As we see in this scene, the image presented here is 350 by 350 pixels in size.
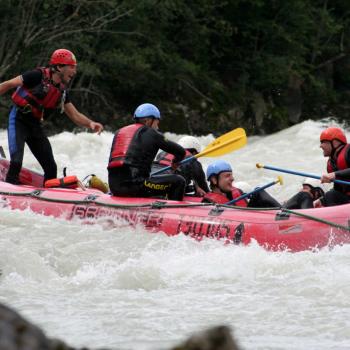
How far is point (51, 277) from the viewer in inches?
250

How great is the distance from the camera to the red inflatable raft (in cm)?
711

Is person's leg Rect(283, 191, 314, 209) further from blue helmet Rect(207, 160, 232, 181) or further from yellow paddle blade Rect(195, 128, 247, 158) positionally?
yellow paddle blade Rect(195, 128, 247, 158)

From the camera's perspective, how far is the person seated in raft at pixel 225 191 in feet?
27.0

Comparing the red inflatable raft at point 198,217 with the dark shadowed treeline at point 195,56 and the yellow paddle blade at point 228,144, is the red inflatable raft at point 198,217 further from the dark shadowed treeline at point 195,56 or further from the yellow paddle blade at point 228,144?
the dark shadowed treeline at point 195,56

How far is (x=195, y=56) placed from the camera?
2103 centimetres

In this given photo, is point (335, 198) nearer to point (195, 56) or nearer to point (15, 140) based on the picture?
point (15, 140)

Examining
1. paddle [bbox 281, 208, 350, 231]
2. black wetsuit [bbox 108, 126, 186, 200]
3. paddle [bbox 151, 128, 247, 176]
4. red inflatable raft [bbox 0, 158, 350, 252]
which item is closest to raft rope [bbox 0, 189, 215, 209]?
red inflatable raft [bbox 0, 158, 350, 252]

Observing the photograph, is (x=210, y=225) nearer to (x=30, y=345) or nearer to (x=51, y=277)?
(x=51, y=277)

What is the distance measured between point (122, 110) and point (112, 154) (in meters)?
11.2

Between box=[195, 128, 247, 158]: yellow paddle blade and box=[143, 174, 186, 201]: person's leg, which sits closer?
box=[143, 174, 186, 201]: person's leg

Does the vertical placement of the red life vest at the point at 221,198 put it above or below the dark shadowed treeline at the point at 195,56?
below

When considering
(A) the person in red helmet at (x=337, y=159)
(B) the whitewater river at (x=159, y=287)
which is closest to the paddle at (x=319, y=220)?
(B) the whitewater river at (x=159, y=287)

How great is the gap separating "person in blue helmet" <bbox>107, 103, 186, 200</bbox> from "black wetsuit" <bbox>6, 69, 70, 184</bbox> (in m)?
1.14

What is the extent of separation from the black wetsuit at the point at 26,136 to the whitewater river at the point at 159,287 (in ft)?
2.54
